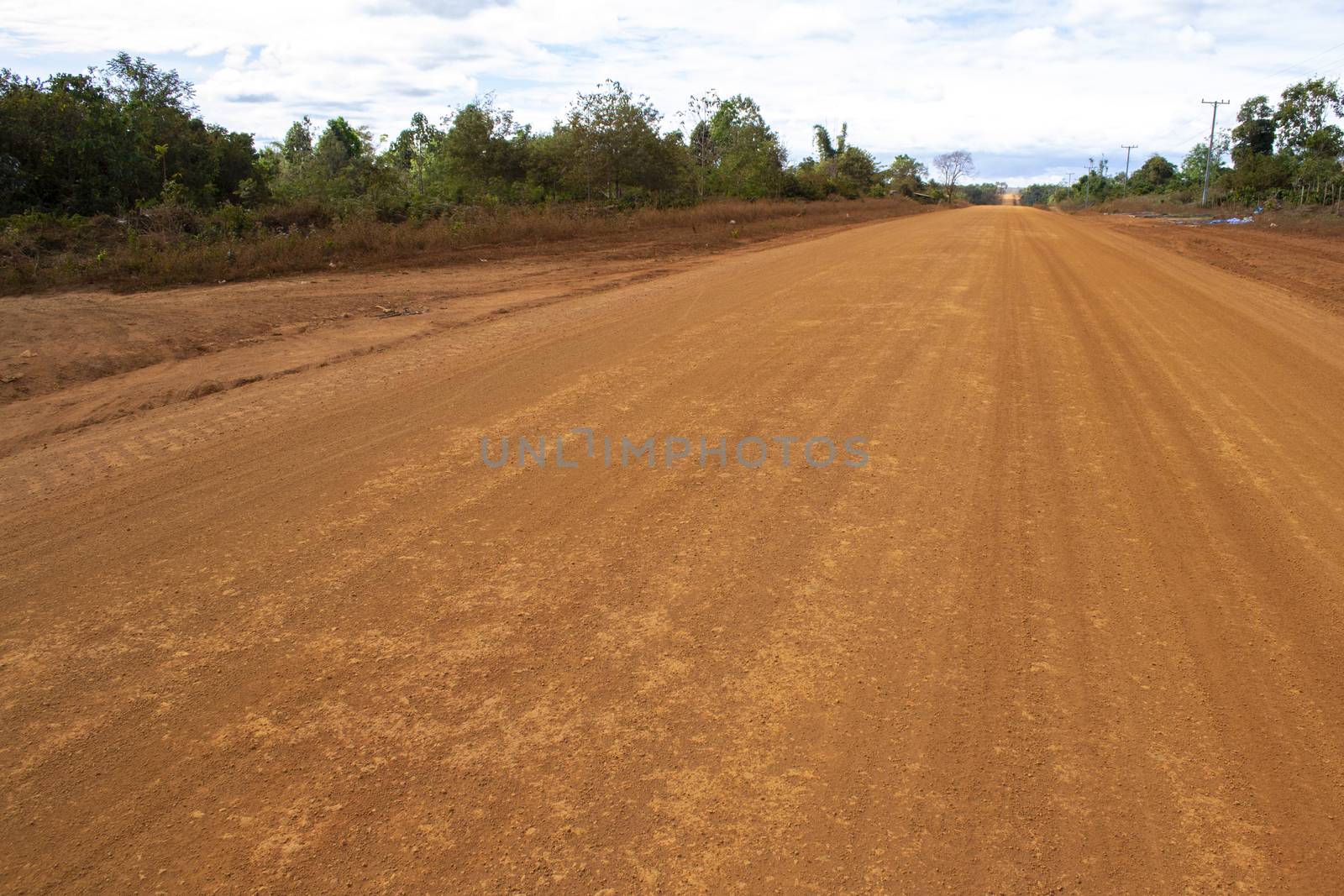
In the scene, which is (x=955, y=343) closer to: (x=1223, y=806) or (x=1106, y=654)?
(x=1106, y=654)

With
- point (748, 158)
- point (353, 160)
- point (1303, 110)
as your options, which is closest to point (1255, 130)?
point (1303, 110)

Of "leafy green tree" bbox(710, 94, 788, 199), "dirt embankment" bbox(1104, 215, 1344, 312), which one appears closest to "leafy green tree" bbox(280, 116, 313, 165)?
"leafy green tree" bbox(710, 94, 788, 199)

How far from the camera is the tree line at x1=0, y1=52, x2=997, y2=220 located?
17938mm

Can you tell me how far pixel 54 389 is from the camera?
8102 mm

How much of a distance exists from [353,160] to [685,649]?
106 feet

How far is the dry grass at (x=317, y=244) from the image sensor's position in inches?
528

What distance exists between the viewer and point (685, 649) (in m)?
3.50

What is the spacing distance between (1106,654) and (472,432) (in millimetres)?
4439

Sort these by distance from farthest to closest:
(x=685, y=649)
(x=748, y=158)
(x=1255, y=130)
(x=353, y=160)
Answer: (x=1255, y=130) → (x=748, y=158) → (x=353, y=160) → (x=685, y=649)

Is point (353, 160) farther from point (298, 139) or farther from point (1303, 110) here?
point (1303, 110)

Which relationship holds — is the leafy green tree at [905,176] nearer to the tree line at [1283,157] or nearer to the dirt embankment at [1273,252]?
the tree line at [1283,157]

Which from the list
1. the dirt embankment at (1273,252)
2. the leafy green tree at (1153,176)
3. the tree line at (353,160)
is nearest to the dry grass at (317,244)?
the tree line at (353,160)

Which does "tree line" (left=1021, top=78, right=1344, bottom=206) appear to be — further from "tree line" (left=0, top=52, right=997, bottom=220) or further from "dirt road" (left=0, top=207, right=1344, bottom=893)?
"dirt road" (left=0, top=207, right=1344, bottom=893)

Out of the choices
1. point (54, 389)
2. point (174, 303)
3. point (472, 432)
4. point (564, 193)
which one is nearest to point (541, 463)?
point (472, 432)
